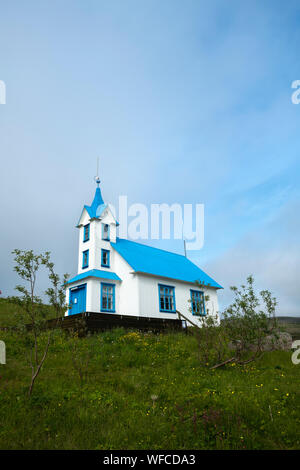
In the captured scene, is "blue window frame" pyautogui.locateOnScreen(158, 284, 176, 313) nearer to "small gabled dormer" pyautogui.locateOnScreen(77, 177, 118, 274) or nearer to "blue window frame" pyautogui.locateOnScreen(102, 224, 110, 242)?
"small gabled dormer" pyautogui.locateOnScreen(77, 177, 118, 274)

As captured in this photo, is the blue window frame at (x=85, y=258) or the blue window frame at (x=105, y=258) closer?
the blue window frame at (x=105, y=258)

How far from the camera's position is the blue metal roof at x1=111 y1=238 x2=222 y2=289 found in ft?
76.6

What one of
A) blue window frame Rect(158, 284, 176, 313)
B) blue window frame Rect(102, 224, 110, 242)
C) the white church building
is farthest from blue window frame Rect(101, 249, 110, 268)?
blue window frame Rect(158, 284, 176, 313)

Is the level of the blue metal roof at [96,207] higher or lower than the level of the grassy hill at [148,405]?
higher

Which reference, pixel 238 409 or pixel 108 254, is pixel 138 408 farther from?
pixel 108 254

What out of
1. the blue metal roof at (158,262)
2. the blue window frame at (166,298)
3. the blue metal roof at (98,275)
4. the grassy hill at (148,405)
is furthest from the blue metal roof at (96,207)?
the grassy hill at (148,405)

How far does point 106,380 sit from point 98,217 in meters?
15.7

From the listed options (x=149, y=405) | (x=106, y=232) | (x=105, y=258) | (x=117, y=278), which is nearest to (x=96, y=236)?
(x=106, y=232)

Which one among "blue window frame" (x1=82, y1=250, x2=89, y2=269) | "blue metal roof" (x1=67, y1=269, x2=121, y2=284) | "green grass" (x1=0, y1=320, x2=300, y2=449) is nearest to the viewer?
"green grass" (x1=0, y1=320, x2=300, y2=449)

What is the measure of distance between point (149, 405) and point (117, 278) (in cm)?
1535

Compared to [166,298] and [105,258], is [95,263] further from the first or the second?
[166,298]

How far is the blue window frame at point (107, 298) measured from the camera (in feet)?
71.1

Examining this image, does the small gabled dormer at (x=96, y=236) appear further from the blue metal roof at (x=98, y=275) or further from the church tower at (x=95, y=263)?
the blue metal roof at (x=98, y=275)

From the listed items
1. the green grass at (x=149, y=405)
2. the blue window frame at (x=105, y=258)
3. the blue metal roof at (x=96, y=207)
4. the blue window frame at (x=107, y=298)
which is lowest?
the green grass at (x=149, y=405)
